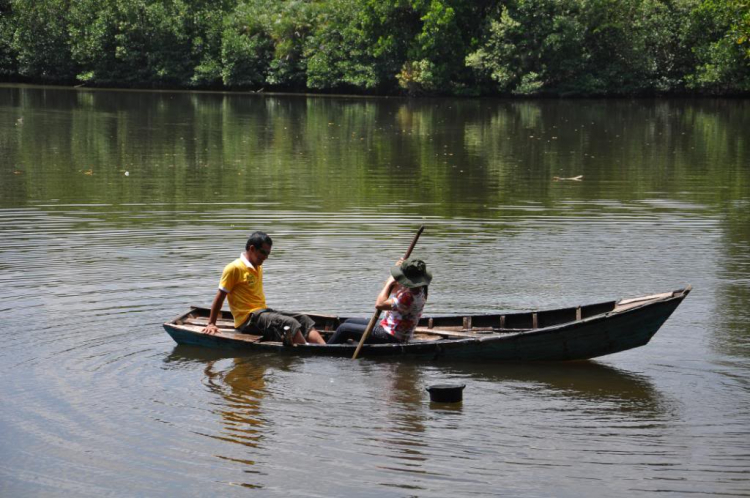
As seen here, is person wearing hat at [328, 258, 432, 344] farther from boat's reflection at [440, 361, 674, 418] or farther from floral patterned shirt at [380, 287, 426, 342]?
boat's reflection at [440, 361, 674, 418]

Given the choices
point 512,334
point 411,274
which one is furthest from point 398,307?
point 512,334

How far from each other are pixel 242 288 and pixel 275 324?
1.95ft

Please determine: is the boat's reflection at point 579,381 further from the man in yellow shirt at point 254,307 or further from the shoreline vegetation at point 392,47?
the shoreline vegetation at point 392,47

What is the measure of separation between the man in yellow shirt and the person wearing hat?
1.28ft

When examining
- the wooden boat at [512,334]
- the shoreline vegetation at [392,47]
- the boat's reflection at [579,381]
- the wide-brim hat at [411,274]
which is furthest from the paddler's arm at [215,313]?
the shoreline vegetation at [392,47]

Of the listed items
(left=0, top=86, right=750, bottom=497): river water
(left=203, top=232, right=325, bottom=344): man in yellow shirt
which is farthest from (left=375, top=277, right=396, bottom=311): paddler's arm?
(left=203, top=232, right=325, bottom=344): man in yellow shirt

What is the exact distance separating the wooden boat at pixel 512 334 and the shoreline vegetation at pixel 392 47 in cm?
4411

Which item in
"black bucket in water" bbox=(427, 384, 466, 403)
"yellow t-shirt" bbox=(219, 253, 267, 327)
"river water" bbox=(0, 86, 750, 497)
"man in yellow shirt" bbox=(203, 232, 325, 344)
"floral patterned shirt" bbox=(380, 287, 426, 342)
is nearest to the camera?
"river water" bbox=(0, 86, 750, 497)

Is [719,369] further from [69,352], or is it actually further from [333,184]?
[333,184]

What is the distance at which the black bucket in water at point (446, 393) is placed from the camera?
984 centimetres

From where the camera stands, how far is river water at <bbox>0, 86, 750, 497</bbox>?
8.46 meters

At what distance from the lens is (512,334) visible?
10828 mm

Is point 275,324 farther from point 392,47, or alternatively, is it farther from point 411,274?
point 392,47

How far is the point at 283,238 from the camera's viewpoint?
56.2 feet
